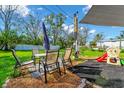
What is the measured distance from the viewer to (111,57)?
26.4 ft

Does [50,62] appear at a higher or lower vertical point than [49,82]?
higher

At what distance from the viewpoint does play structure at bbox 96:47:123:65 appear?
7817 mm

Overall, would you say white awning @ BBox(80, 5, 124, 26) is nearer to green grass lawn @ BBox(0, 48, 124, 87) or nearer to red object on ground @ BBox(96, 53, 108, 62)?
green grass lawn @ BBox(0, 48, 124, 87)

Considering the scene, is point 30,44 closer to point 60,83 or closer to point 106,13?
point 60,83

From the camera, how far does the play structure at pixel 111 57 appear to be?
25.6 ft

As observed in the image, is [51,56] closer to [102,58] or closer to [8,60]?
[8,60]

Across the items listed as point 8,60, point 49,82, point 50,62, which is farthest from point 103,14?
point 8,60

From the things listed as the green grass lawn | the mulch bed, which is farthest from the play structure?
the mulch bed

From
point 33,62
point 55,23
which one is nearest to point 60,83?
point 33,62

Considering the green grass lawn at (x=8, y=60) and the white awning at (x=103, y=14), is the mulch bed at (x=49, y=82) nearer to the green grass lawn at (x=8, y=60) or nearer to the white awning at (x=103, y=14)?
the green grass lawn at (x=8, y=60)

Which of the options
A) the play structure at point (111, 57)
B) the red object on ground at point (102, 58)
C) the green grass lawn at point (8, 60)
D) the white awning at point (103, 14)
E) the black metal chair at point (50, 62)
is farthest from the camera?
the red object on ground at point (102, 58)

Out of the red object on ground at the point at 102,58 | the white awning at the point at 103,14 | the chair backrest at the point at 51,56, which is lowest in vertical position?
the red object on ground at the point at 102,58

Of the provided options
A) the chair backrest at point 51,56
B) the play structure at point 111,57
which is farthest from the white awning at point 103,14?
the play structure at point 111,57

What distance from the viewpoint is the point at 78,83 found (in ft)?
16.9
